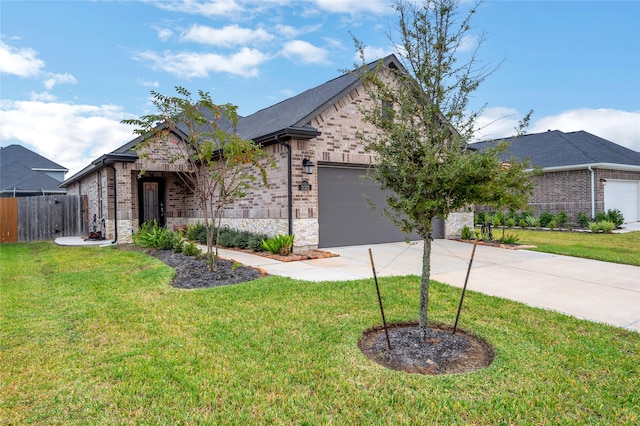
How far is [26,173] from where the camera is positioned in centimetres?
2497

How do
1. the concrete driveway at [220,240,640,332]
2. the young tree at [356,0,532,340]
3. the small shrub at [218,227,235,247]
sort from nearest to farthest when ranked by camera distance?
the young tree at [356,0,532,340], the concrete driveway at [220,240,640,332], the small shrub at [218,227,235,247]

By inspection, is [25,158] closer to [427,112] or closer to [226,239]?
[226,239]

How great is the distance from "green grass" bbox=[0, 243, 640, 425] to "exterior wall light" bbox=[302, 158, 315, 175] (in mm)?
5022

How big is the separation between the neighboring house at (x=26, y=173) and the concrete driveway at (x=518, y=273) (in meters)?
19.7

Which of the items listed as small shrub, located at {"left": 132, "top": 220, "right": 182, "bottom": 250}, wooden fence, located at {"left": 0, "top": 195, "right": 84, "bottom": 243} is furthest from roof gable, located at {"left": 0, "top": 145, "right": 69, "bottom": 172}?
small shrub, located at {"left": 132, "top": 220, "right": 182, "bottom": 250}

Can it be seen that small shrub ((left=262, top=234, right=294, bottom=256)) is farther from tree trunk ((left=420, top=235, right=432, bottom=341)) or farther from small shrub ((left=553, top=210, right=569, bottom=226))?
small shrub ((left=553, top=210, right=569, bottom=226))

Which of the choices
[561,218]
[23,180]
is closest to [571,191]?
[561,218]

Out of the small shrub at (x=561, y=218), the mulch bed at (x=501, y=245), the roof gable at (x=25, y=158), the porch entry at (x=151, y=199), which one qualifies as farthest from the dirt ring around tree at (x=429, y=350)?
A: the roof gable at (x=25, y=158)

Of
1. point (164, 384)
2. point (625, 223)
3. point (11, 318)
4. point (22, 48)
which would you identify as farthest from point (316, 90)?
point (625, 223)

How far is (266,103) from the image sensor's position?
715 inches

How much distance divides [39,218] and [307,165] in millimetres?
12995

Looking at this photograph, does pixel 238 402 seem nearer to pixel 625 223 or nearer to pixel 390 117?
pixel 390 117

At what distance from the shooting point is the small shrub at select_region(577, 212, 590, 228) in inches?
688

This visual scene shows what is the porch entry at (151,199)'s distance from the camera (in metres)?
15.8
